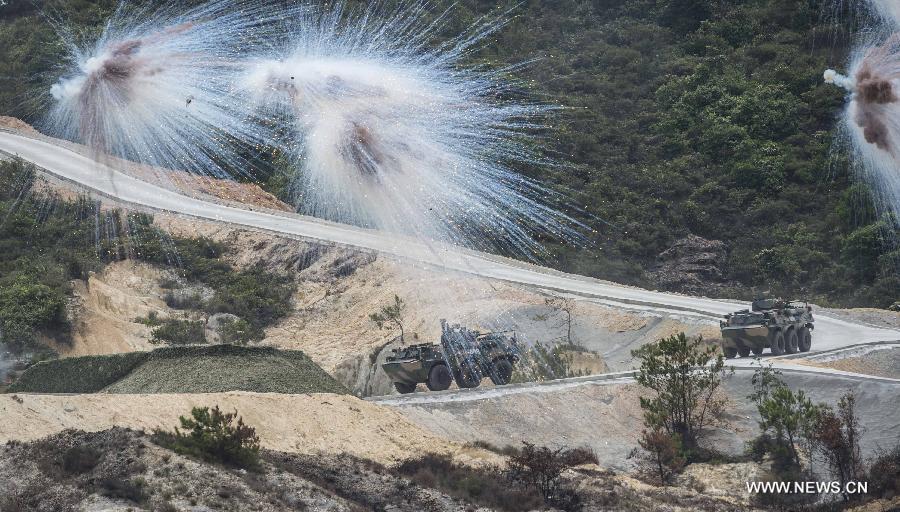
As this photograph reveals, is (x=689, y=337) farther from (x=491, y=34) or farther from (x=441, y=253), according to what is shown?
(x=491, y=34)

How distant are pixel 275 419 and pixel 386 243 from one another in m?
23.8

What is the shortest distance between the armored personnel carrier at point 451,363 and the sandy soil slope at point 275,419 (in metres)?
4.22

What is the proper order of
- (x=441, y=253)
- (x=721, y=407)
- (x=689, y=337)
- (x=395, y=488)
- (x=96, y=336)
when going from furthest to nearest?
1. (x=441, y=253)
2. (x=96, y=336)
3. (x=689, y=337)
4. (x=721, y=407)
5. (x=395, y=488)

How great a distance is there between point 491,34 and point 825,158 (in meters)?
22.9

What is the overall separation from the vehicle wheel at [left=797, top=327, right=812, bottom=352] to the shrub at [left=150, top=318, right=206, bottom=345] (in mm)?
21082

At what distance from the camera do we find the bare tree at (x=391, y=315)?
51.7 m

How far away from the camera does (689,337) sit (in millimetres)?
48062

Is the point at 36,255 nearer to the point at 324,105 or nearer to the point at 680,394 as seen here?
the point at 324,105

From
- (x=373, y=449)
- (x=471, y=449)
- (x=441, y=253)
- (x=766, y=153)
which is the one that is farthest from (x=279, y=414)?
(x=766, y=153)

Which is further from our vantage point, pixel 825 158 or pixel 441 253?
pixel 825 158

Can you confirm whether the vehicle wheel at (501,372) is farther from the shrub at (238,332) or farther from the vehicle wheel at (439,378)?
the shrub at (238,332)

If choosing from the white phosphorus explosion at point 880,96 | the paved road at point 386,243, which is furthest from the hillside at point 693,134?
the white phosphorus explosion at point 880,96

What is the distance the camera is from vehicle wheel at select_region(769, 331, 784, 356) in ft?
150

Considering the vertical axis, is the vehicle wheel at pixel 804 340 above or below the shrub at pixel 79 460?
above
